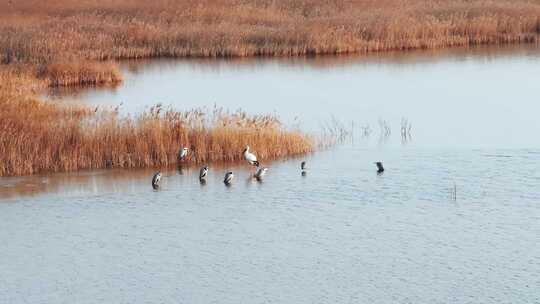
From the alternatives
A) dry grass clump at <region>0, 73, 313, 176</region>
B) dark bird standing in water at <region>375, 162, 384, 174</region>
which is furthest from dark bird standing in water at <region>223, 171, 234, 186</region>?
dark bird standing in water at <region>375, 162, 384, 174</region>

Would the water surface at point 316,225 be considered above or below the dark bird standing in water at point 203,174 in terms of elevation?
below

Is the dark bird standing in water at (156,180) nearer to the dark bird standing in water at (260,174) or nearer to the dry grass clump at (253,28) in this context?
the dark bird standing in water at (260,174)

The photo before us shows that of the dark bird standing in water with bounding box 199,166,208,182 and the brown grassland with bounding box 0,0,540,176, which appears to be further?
the brown grassland with bounding box 0,0,540,176

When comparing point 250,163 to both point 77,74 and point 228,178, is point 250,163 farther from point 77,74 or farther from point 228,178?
point 77,74

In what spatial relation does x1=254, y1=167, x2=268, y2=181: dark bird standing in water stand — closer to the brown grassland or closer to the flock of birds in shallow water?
the flock of birds in shallow water

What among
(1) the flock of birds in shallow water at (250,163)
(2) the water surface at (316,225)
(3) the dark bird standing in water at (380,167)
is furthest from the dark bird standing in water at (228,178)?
(3) the dark bird standing in water at (380,167)

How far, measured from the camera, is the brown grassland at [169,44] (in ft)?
57.5

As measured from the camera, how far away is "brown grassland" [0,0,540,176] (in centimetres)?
1752

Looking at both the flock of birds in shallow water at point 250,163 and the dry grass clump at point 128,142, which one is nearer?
the flock of birds in shallow water at point 250,163

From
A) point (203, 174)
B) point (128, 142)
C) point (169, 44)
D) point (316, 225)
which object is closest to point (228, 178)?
point (203, 174)

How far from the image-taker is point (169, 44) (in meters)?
33.2

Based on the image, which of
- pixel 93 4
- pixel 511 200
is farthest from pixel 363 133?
pixel 93 4

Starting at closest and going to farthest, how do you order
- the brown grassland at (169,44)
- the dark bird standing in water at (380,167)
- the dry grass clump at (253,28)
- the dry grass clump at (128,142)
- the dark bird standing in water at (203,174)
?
the dark bird standing in water at (203,174), the dark bird standing in water at (380,167), the dry grass clump at (128,142), the brown grassland at (169,44), the dry grass clump at (253,28)

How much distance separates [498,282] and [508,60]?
1901 centimetres
